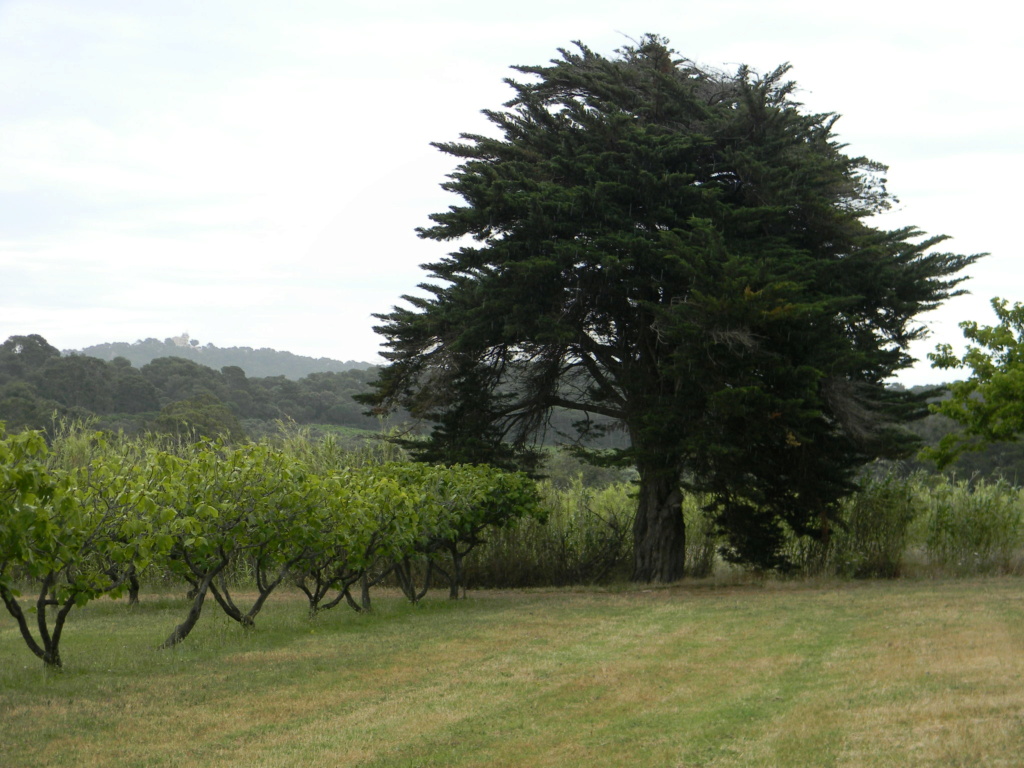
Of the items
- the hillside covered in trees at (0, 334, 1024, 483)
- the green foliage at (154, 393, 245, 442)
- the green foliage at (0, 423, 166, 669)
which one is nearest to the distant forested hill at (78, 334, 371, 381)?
the hillside covered in trees at (0, 334, 1024, 483)

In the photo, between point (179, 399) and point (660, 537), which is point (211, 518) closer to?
point (660, 537)

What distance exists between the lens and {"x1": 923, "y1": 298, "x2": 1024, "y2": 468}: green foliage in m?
15.5

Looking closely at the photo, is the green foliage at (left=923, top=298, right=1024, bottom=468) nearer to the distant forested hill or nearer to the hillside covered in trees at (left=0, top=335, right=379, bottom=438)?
the hillside covered in trees at (left=0, top=335, right=379, bottom=438)

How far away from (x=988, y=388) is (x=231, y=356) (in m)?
109

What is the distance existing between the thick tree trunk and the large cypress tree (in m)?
0.04

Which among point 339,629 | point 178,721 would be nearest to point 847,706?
point 178,721

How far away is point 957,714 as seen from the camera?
20.7 feet

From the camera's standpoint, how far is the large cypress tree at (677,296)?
50.1ft

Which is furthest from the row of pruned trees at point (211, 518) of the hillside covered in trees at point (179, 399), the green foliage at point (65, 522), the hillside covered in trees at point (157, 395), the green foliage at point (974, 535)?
the hillside covered in trees at point (157, 395)

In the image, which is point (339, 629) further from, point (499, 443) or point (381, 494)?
point (499, 443)

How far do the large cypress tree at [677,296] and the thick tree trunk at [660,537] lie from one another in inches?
1.5

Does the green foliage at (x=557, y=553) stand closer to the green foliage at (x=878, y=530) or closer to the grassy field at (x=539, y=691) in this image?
the green foliage at (x=878, y=530)

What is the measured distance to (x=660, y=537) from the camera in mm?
18594

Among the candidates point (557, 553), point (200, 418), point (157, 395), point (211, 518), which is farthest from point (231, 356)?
point (211, 518)
